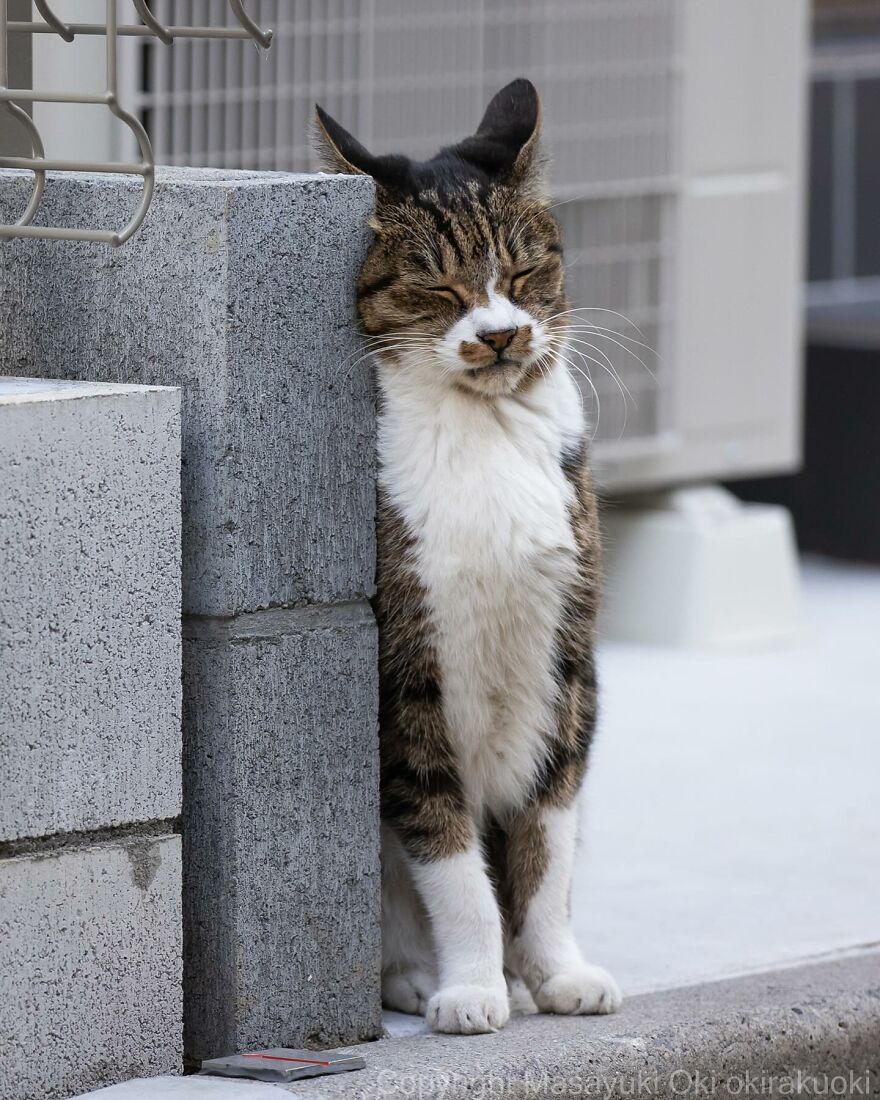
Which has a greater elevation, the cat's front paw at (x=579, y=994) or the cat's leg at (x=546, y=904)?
the cat's leg at (x=546, y=904)

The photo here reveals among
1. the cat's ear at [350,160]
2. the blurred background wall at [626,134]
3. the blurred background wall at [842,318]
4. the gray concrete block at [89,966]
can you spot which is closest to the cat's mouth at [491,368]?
the cat's ear at [350,160]

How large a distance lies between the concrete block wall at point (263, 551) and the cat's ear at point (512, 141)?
1.03 ft

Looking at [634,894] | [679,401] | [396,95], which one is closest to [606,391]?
[679,401]

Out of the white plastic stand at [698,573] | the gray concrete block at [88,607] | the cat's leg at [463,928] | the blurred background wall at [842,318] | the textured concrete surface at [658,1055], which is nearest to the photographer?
the gray concrete block at [88,607]

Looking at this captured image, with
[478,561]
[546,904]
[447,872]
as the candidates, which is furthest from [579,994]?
[478,561]

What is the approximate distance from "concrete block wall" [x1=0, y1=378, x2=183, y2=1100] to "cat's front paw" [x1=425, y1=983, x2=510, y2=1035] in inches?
16.4

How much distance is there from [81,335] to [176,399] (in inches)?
12.4

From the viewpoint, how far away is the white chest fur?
2.69 metres

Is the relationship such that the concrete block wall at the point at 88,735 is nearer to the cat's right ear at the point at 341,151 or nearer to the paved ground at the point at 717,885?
the paved ground at the point at 717,885

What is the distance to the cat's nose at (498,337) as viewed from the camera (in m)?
2.68

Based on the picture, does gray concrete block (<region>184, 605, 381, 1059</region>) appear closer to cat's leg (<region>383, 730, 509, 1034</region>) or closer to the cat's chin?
cat's leg (<region>383, 730, 509, 1034</region>)

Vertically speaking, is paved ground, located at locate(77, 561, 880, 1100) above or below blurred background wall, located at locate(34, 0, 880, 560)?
below

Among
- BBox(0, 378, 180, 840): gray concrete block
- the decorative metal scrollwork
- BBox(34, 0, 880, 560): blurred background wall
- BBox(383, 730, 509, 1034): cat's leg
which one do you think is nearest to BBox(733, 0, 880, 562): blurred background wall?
BBox(34, 0, 880, 560): blurred background wall

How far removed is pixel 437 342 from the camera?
2691 mm
